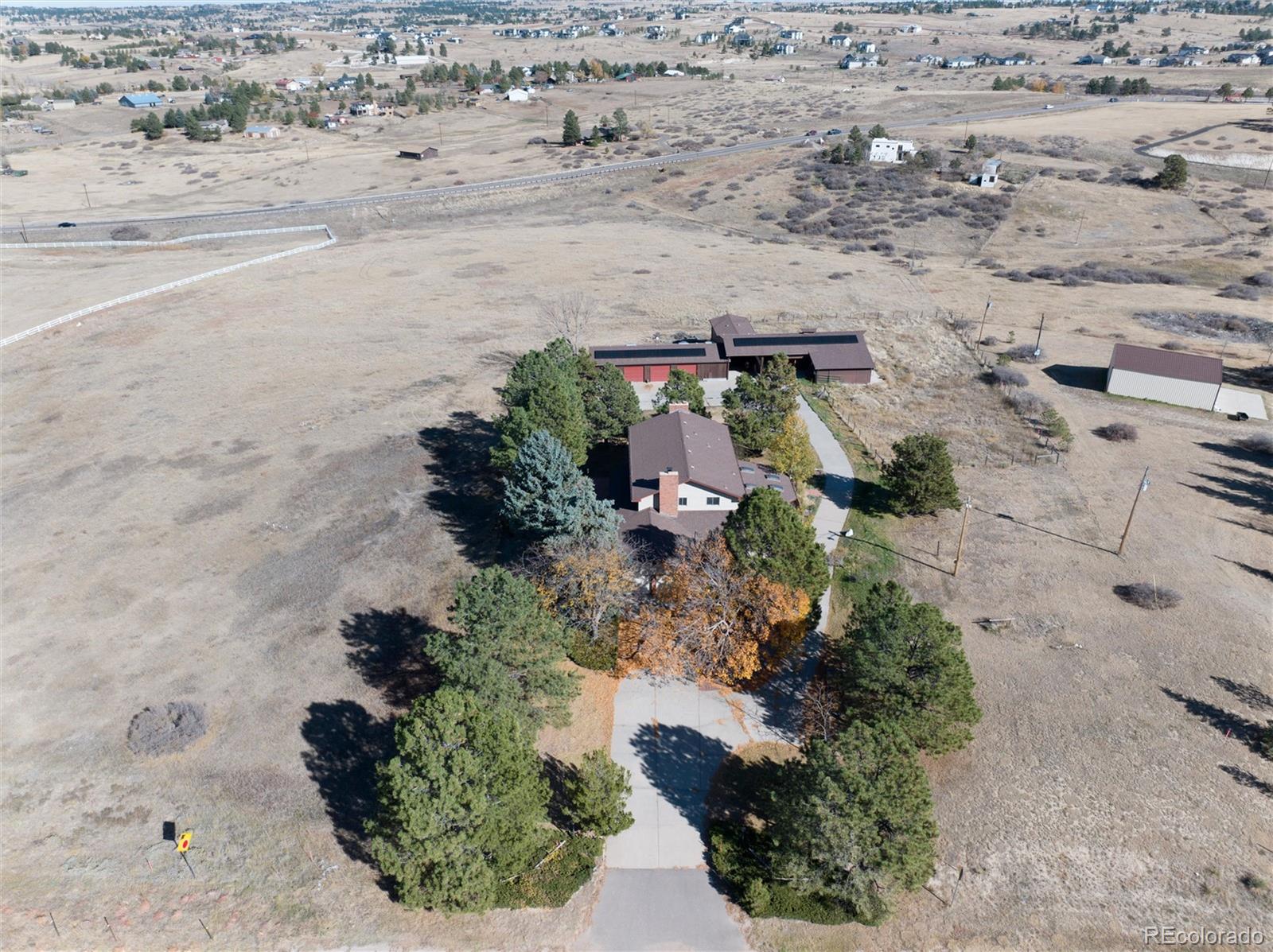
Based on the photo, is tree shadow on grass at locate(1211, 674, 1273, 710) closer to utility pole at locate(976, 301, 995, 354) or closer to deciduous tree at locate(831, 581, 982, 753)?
deciduous tree at locate(831, 581, 982, 753)

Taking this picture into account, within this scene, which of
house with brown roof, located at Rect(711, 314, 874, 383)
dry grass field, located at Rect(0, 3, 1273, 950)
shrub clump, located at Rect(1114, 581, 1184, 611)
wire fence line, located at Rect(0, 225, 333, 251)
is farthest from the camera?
wire fence line, located at Rect(0, 225, 333, 251)

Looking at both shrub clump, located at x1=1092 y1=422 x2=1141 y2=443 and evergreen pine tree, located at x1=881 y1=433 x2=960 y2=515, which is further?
shrub clump, located at x1=1092 y1=422 x2=1141 y2=443

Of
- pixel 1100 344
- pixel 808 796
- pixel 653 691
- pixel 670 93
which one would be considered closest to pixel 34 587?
pixel 653 691

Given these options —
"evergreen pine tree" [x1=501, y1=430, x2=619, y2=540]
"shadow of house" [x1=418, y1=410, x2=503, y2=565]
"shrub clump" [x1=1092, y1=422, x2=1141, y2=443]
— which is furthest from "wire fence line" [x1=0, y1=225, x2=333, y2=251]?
"shrub clump" [x1=1092, y1=422, x2=1141, y2=443]

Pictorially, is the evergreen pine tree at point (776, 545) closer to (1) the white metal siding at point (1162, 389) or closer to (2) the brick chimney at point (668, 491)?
(2) the brick chimney at point (668, 491)

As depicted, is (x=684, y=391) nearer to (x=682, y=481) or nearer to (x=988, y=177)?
(x=682, y=481)

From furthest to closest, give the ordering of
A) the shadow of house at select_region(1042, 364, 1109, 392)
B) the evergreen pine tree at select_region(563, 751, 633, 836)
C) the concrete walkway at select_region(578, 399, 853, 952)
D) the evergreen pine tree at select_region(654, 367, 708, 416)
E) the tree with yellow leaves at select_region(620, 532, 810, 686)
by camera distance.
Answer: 1. the shadow of house at select_region(1042, 364, 1109, 392)
2. the evergreen pine tree at select_region(654, 367, 708, 416)
3. the tree with yellow leaves at select_region(620, 532, 810, 686)
4. the evergreen pine tree at select_region(563, 751, 633, 836)
5. the concrete walkway at select_region(578, 399, 853, 952)

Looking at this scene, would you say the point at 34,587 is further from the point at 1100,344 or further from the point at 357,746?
the point at 1100,344
